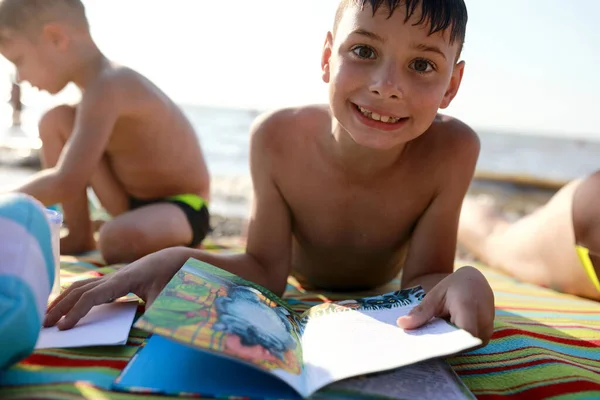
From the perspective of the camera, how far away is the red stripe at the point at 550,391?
87cm

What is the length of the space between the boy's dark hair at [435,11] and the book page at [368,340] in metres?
0.56

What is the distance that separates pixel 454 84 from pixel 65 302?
1017 mm

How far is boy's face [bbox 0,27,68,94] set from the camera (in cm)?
176

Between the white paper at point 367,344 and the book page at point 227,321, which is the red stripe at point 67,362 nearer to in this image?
the book page at point 227,321

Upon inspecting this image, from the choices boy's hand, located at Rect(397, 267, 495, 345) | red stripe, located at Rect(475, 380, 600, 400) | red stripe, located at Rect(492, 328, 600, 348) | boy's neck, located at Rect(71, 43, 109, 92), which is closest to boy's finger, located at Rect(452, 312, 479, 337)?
boy's hand, located at Rect(397, 267, 495, 345)

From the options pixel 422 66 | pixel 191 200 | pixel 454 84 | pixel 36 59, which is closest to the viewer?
pixel 422 66

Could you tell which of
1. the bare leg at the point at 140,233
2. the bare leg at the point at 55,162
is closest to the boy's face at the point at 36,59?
the bare leg at the point at 55,162

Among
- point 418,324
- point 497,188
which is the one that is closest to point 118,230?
point 418,324

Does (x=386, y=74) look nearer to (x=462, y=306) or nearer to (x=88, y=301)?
(x=462, y=306)

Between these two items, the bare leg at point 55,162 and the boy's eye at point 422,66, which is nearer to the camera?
the boy's eye at point 422,66

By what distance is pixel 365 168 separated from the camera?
136 centimetres

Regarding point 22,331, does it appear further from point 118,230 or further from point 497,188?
point 497,188

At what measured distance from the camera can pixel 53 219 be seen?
3.49 feet

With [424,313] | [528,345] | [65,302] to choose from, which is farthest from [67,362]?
[528,345]
